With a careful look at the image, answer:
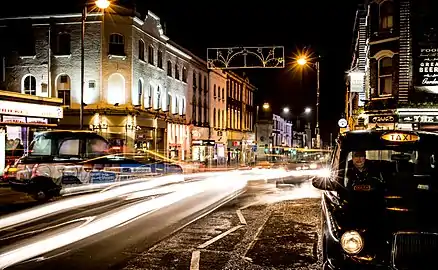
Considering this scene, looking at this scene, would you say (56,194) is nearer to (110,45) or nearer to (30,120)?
(30,120)

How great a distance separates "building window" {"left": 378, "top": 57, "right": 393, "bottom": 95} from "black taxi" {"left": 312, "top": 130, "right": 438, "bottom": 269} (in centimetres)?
2151

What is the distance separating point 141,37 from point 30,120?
11.2m

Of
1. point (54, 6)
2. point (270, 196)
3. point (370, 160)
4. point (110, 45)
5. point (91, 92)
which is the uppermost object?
point (54, 6)

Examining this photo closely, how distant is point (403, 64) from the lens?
88.3 ft

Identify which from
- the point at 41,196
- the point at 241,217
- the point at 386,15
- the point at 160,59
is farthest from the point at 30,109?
the point at 241,217

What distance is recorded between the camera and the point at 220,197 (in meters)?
20.1

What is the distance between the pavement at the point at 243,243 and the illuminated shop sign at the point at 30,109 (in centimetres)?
1607

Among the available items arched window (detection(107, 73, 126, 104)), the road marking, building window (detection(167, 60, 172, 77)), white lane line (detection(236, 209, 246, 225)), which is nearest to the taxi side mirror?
the road marking

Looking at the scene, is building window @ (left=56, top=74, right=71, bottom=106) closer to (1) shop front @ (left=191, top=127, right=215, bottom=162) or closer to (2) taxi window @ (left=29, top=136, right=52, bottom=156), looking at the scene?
→ (1) shop front @ (left=191, top=127, right=215, bottom=162)

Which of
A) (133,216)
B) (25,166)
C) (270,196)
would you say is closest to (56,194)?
(25,166)

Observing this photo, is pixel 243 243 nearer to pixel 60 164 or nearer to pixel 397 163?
pixel 397 163

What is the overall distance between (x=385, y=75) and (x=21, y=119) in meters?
19.2

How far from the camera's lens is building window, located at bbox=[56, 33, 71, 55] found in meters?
36.8

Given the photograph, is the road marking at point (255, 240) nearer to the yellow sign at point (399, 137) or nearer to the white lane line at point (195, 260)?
the white lane line at point (195, 260)
